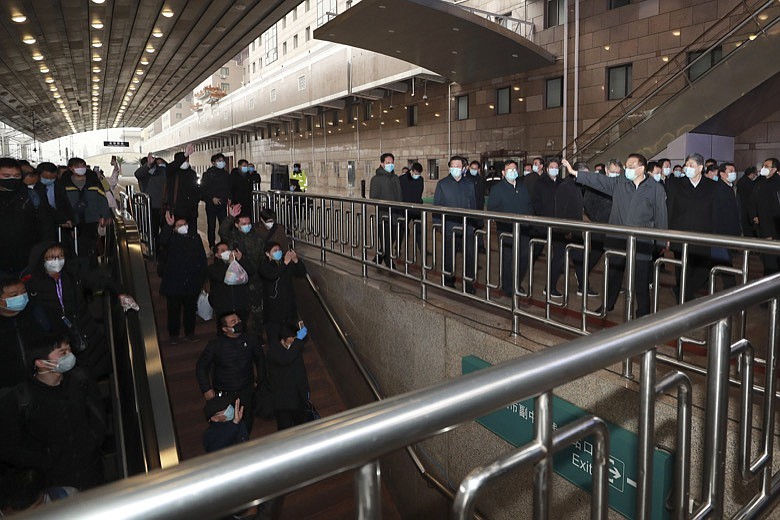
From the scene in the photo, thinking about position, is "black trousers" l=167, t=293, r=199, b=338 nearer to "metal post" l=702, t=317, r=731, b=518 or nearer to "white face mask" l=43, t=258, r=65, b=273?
"white face mask" l=43, t=258, r=65, b=273

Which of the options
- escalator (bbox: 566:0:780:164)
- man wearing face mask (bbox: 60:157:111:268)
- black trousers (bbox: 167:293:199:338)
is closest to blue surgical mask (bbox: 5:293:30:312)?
black trousers (bbox: 167:293:199:338)

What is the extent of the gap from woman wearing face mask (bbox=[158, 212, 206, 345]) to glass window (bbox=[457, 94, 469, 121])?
14068mm

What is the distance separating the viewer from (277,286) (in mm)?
7727

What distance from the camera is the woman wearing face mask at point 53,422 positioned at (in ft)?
13.4

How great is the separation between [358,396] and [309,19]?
27.7 metres

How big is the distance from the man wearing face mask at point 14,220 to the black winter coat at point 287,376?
286 centimetres

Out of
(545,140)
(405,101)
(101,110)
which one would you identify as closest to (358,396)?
(545,140)

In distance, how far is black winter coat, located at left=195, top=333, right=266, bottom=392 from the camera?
5930 mm

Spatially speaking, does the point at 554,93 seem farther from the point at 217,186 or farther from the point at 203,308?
the point at 203,308

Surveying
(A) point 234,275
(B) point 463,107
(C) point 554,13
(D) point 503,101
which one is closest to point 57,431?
(A) point 234,275

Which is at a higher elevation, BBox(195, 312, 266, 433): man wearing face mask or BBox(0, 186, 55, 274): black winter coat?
BBox(0, 186, 55, 274): black winter coat

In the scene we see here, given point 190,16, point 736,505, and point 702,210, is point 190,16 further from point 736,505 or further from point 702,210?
point 736,505

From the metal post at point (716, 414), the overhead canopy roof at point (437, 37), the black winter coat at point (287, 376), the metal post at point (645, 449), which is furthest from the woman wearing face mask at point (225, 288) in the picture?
the overhead canopy roof at point (437, 37)

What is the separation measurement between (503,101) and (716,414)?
18.1 m
